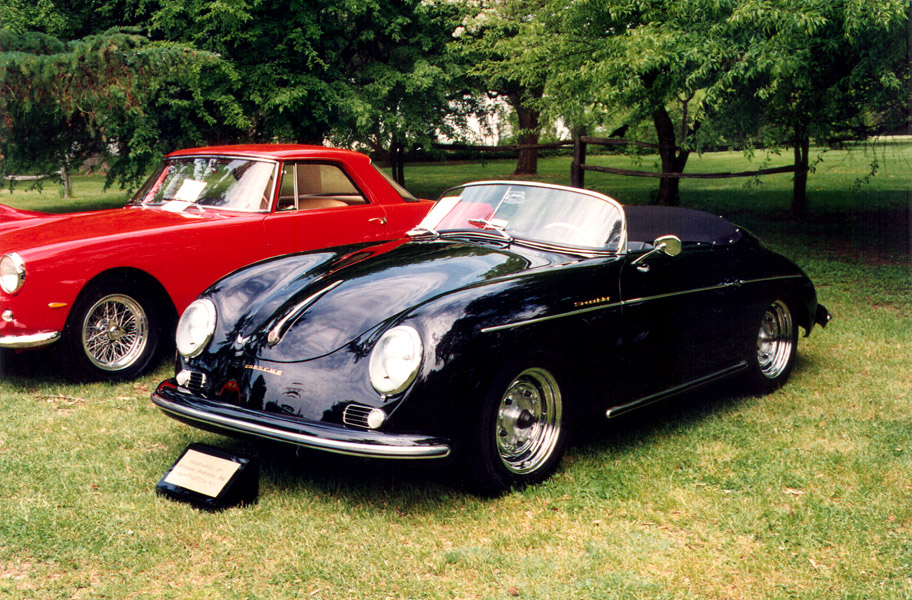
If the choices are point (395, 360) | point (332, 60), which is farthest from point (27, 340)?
point (332, 60)

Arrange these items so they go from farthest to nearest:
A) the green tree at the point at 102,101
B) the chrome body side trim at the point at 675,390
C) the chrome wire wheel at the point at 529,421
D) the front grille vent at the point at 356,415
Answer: the green tree at the point at 102,101
the chrome body side trim at the point at 675,390
the chrome wire wheel at the point at 529,421
the front grille vent at the point at 356,415

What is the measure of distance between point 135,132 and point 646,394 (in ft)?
37.3

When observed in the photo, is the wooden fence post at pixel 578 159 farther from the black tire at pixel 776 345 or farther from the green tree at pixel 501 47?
the black tire at pixel 776 345

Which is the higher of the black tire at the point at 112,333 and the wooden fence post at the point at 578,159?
the wooden fence post at the point at 578,159

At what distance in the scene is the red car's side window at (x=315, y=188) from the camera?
6.97 metres

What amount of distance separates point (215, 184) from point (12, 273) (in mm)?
1860

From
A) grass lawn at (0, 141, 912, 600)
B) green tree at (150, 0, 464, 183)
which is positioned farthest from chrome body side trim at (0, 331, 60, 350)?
green tree at (150, 0, 464, 183)

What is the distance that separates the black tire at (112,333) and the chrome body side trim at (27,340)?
11cm

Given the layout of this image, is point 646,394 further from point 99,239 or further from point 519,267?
point 99,239

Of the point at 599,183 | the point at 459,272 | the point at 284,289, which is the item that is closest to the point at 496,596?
the point at 459,272

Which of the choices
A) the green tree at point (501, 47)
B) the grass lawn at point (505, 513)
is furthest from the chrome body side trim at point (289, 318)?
the green tree at point (501, 47)

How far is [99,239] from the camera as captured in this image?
5.88m

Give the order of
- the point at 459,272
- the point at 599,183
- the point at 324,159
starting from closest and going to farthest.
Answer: the point at 459,272
the point at 324,159
the point at 599,183

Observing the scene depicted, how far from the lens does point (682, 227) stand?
5723 millimetres
